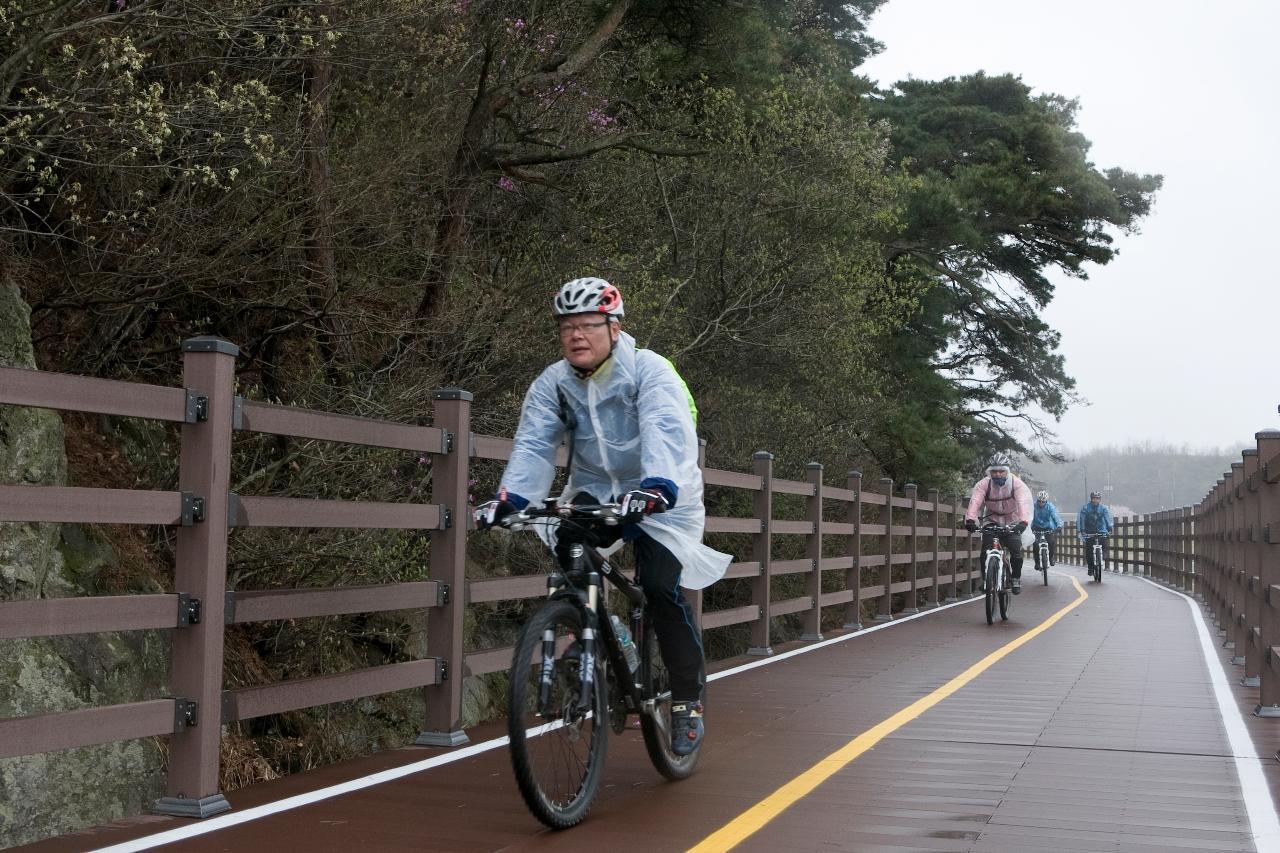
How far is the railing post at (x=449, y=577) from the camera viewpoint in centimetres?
758

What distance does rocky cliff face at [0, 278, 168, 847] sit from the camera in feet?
23.1

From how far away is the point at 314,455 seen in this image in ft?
33.7

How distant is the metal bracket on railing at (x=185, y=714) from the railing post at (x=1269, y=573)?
5.82 metres

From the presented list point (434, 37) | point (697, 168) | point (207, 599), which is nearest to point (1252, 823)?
point (207, 599)

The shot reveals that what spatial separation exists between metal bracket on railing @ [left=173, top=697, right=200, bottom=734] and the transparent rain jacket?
1.41 m

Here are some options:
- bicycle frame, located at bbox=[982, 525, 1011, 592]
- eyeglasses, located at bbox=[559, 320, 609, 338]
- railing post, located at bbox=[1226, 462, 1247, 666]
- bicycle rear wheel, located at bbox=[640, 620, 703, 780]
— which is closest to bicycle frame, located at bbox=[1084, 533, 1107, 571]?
bicycle frame, located at bbox=[982, 525, 1011, 592]

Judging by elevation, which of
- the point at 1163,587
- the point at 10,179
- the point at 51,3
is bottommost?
the point at 1163,587

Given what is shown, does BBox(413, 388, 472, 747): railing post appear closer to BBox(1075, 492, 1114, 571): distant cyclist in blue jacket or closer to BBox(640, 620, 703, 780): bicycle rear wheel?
BBox(640, 620, 703, 780): bicycle rear wheel

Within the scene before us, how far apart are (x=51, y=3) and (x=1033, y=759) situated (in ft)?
21.1

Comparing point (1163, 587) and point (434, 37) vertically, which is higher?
point (434, 37)

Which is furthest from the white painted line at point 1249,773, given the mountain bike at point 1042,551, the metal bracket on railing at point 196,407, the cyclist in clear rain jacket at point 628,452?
the mountain bike at point 1042,551

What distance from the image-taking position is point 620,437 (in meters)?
6.35

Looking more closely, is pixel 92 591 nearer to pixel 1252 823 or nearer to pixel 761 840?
pixel 761 840

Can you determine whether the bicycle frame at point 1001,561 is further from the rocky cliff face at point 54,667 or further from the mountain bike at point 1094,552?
the mountain bike at point 1094,552
